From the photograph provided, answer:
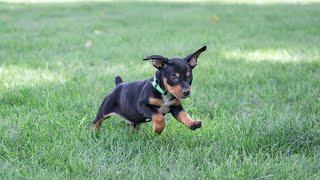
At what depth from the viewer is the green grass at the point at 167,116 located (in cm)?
378

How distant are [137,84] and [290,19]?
8827 mm

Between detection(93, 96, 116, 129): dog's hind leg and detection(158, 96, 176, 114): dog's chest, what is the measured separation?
587 millimetres

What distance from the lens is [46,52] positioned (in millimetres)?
8656

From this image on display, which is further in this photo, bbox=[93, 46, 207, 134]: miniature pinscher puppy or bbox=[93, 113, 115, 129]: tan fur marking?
bbox=[93, 113, 115, 129]: tan fur marking

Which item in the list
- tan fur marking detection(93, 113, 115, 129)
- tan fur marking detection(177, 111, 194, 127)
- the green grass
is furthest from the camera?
tan fur marking detection(93, 113, 115, 129)

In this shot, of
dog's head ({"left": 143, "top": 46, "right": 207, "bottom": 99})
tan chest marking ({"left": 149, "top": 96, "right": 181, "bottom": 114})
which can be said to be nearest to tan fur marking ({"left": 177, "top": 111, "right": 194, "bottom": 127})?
tan chest marking ({"left": 149, "top": 96, "right": 181, "bottom": 114})

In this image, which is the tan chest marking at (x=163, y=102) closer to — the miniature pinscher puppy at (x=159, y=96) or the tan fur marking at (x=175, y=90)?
the miniature pinscher puppy at (x=159, y=96)

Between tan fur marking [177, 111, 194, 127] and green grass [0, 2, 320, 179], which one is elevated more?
tan fur marking [177, 111, 194, 127]

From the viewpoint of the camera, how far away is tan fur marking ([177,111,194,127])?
4102 millimetres

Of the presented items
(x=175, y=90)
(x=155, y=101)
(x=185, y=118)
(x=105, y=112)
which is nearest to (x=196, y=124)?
(x=185, y=118)

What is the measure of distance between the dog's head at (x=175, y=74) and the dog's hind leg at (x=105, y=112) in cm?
72

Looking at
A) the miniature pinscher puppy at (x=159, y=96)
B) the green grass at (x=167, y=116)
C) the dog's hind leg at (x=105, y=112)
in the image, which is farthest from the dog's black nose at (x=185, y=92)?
the dog's hind leg at (x=105, y=112)

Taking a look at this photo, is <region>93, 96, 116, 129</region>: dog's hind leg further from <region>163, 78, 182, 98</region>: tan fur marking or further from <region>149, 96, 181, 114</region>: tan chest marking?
<region>163, 78, 182, 98</region>: tan fur marking

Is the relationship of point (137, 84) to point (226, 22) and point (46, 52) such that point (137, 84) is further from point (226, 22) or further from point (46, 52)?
point (226, 22)
